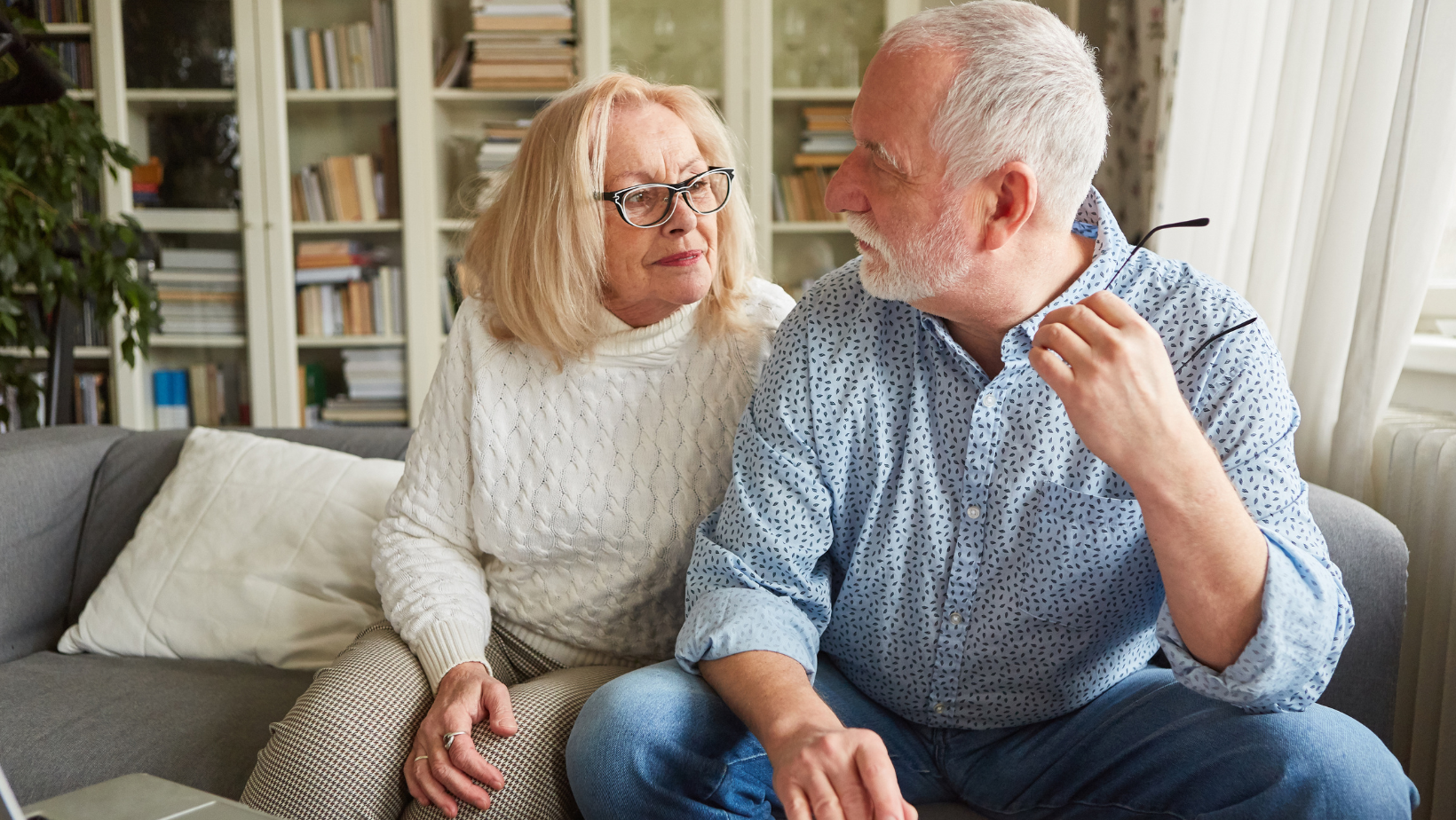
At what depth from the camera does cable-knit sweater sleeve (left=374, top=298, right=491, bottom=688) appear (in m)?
1.24

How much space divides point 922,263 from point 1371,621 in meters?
0.67

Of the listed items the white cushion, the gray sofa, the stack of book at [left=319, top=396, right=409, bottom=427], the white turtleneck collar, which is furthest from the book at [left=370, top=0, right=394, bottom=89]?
the white turtleneck collar

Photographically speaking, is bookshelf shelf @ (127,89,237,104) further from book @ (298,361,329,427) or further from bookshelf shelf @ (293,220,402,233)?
book @ (298,361,329,427)

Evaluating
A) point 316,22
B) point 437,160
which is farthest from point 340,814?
point 316,22

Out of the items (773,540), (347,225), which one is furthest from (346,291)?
(773,540)

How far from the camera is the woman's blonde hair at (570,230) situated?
123 cm

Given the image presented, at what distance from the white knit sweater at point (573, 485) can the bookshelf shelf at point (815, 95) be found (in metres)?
1.99

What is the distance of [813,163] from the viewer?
319cm

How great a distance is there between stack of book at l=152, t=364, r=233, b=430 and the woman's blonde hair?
2.26 metres

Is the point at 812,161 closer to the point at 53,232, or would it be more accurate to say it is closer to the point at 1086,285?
the point at 53,232

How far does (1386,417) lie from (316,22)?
2915 mm

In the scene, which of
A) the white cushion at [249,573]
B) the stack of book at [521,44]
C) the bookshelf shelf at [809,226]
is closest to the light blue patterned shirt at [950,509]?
the white cushion at [249,573]

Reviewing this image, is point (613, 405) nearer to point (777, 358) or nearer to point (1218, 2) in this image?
point (777, 358)

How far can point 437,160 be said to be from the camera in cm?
316
